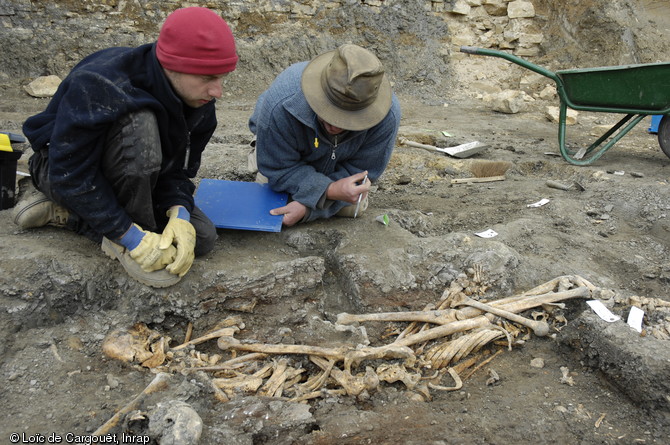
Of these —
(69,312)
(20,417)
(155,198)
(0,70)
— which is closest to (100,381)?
(20,417)

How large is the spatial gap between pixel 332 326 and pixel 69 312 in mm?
1297

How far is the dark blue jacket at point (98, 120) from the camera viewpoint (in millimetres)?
2246

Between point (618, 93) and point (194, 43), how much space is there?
476 centimetres

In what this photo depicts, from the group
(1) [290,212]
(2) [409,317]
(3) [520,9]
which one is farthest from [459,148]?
(3) [520,9]

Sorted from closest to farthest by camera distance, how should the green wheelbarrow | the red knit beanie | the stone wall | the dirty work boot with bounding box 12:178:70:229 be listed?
the red knit beanie, the dirty work boot with bounding box 12:178:70:229, the green wheelbarrow, the stone wall

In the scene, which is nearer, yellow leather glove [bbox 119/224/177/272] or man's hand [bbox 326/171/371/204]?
yellow leather glove [bbox 119/224/177/272]

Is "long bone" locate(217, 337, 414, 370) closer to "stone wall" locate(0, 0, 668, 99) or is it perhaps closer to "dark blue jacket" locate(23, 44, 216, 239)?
"dark blue jacket" locate(23, 44, 216, 239)

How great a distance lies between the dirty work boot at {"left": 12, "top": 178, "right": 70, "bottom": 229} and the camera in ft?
8.98

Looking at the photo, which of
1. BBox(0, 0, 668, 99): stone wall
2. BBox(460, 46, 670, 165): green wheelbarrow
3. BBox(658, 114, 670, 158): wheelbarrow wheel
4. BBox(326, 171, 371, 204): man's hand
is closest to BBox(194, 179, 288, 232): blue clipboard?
BBox(326, 171, 371, 204): man's hand

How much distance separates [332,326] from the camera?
8.84 feet

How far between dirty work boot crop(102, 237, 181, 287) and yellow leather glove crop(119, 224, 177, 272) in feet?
0.17

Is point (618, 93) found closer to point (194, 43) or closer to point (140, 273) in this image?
point (194, 43)

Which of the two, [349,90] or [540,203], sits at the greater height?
[349,90]

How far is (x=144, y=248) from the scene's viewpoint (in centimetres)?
251
